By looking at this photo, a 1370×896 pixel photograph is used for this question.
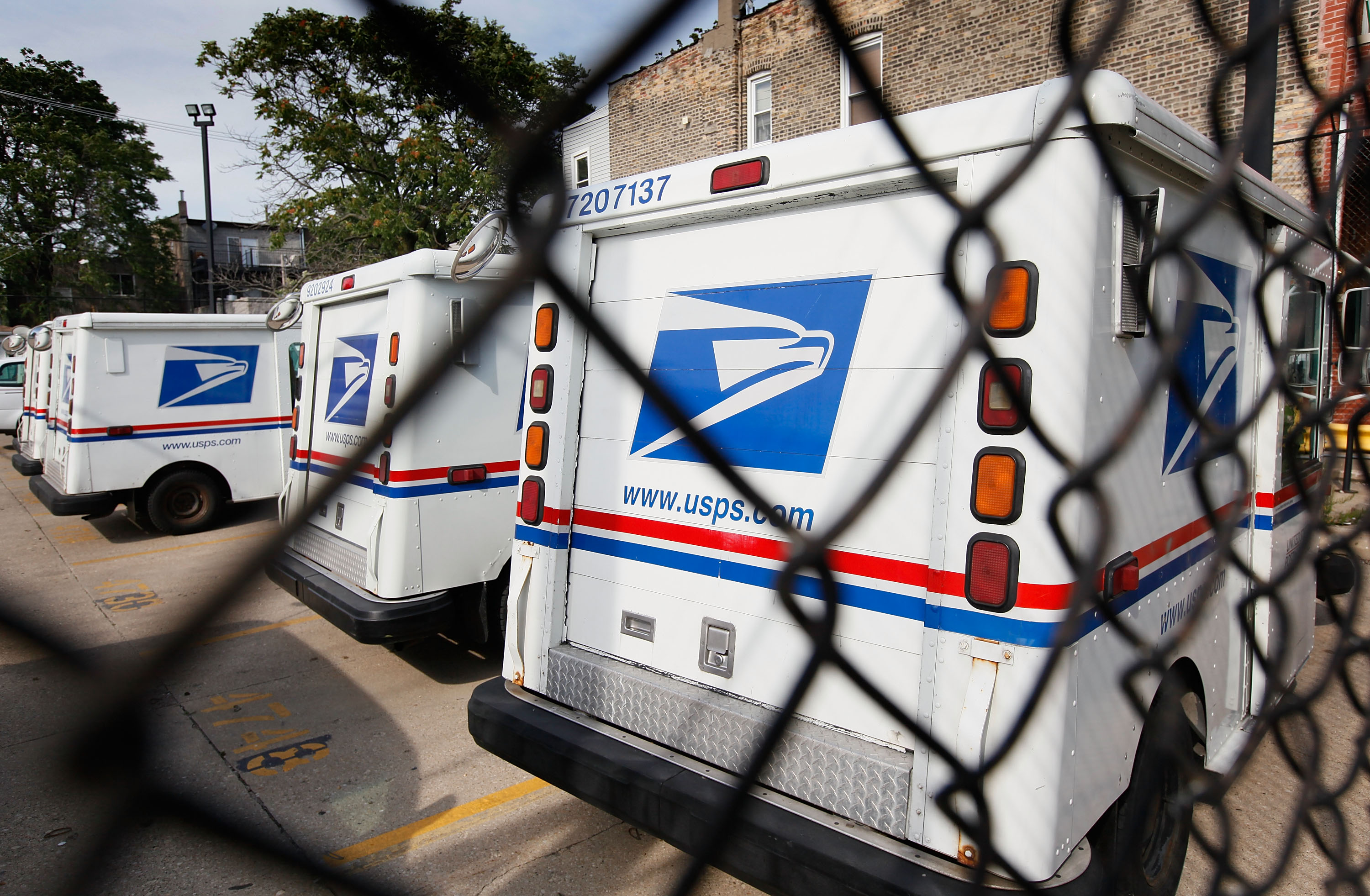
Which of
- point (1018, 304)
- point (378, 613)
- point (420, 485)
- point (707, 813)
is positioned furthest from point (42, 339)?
point (1018, 304)

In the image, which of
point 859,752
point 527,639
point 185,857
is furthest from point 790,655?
point 185,857

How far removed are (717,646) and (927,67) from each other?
11792 millimetres

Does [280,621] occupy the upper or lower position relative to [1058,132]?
lower

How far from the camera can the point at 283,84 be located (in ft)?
42.1

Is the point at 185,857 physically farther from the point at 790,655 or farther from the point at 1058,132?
the point at 1058,132

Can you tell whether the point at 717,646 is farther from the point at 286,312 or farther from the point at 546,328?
the point at 286,312

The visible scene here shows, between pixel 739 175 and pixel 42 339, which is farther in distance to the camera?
pixel 42 339

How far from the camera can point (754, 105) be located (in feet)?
49.5

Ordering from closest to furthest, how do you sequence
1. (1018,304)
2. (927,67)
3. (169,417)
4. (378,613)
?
1. (1018,304)
2. (378,613)
3. (169,417)
4. (927,67)

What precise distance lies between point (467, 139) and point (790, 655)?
97.6 inches

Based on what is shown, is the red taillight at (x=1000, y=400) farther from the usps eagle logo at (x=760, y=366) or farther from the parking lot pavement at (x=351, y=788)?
the parking lot pavement at (x=351, y=788)

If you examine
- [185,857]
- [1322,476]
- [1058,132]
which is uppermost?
[1058,132]

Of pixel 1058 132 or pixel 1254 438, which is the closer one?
pixel 1058 132

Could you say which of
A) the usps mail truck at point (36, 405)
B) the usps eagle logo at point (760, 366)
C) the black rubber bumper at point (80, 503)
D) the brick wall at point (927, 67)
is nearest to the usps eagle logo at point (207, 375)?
the black rubber bumper at point (80, 503)
